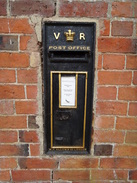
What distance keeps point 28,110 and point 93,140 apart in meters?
0.47

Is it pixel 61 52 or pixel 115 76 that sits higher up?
pixel 61 52

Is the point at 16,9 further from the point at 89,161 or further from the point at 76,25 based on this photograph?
the point at 89,161

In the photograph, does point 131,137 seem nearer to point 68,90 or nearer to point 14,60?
point 68,90

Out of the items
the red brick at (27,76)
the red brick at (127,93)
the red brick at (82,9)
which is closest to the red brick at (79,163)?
the red brick at (127,93)

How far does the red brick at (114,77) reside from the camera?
3.60 ft

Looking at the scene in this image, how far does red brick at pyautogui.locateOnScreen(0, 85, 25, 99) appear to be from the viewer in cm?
111

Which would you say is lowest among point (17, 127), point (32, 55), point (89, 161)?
point (89, 161)

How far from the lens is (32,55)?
1.07 metres

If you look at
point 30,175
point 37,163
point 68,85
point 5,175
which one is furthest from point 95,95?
point 5,175

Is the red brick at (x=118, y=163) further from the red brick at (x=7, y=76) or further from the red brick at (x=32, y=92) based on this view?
the red brick at (x=7, y=76)

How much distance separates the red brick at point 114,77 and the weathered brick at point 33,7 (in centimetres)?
46

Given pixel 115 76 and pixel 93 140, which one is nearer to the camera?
pixel 115 76

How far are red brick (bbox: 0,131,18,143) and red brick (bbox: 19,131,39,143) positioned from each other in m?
0.04

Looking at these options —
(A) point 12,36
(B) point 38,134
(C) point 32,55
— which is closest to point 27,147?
(B) point 38,134
